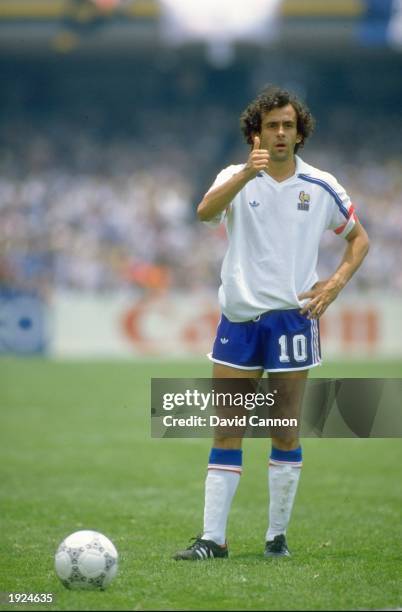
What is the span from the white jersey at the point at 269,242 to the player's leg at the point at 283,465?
471 millimetres

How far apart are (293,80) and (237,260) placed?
26.6m

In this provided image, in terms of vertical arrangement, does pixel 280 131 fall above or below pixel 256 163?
above

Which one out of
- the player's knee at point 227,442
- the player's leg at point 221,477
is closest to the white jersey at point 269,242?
the player's leg at point 221,477

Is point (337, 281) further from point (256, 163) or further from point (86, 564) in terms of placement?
point (86, 564)

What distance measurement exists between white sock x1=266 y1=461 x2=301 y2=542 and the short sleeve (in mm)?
1358

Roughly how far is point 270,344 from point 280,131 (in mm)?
1151

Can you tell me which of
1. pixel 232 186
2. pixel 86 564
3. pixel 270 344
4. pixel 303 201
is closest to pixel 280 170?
pixel 303 201

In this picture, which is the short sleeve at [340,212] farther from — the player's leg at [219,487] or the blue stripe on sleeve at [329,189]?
the player's leg at [219,487]

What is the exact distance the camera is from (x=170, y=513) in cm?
750

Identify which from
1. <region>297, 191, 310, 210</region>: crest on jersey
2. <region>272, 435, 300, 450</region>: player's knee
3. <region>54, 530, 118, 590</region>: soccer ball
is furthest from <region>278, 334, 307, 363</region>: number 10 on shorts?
<region>54, 530, 118, 590</region>: soccer ball

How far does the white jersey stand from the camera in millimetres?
5852

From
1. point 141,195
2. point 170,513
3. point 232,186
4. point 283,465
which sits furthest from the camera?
point 141,195

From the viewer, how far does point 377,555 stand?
6.06 m

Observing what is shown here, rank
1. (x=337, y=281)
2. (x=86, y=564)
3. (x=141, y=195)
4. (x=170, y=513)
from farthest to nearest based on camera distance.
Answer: (x=141, y=195) < (x=170, y=513) < (x=337, y=281) < (x=86, y=564)
